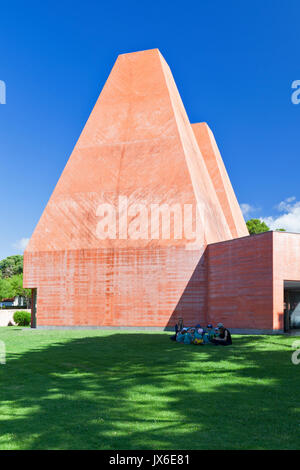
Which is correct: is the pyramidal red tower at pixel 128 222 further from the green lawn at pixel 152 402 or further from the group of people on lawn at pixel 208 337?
the green lawn at pixel 152 402

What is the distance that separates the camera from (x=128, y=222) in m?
26.7

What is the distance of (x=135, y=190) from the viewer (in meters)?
27.0

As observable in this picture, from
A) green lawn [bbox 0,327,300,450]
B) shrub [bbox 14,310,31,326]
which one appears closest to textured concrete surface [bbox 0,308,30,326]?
shrub [bbox 14,310,31,326]

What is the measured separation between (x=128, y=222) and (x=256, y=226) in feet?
122

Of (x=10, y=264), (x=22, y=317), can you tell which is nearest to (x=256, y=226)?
(x=22, y=317)

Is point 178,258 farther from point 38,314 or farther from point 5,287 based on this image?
point 5,287

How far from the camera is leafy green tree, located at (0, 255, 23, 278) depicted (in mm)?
81375

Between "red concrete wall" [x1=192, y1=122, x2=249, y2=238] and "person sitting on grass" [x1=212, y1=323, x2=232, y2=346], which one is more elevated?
"red concrete wall" [x1=192, y1=122, x2=249, y2=238]

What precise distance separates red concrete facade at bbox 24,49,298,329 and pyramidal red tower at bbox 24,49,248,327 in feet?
0.22

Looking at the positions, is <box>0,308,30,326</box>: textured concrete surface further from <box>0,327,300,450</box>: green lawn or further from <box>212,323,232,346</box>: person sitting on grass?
<box>212,323,232,346</box>: person sitting on grass

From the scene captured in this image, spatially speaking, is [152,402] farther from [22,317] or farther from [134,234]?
[22,317]
